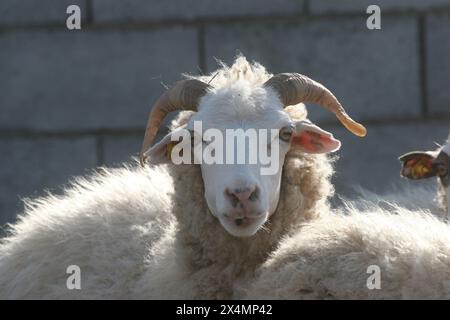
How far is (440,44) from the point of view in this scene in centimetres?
822

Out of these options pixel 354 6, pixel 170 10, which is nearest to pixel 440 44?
pixel 354 6

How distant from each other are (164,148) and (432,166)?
194 centimetres

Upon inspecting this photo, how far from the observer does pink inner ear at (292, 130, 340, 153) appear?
437 centimetres

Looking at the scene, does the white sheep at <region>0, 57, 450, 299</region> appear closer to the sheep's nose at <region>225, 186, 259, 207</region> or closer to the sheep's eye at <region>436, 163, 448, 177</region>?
the sheep's nose at <region>225, 186, 259, 207</region>

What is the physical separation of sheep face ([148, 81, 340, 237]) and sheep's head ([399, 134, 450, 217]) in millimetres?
1438

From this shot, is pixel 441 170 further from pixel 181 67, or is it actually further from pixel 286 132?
pixel 181 67

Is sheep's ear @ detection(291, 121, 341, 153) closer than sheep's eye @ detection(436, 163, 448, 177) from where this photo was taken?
Yes

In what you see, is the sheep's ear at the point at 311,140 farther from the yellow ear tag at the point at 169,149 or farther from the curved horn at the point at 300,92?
the yellow ear tag at the point at 169,149

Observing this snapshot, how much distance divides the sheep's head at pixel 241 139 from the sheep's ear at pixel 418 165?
1390mm

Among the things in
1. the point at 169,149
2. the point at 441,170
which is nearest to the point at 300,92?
the point at 169,149

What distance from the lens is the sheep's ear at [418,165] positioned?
19.2ft

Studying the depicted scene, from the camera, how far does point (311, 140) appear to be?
4.40 meters

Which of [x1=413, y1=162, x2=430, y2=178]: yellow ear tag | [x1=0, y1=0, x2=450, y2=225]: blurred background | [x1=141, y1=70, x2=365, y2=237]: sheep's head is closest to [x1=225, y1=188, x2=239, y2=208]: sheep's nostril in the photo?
[x1=141, y1=70, x2=365, y2=237]: sheep's head

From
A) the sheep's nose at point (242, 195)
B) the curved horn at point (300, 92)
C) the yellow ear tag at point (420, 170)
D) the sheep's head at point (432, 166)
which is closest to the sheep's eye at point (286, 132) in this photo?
the curved horn at point (300, 92)
